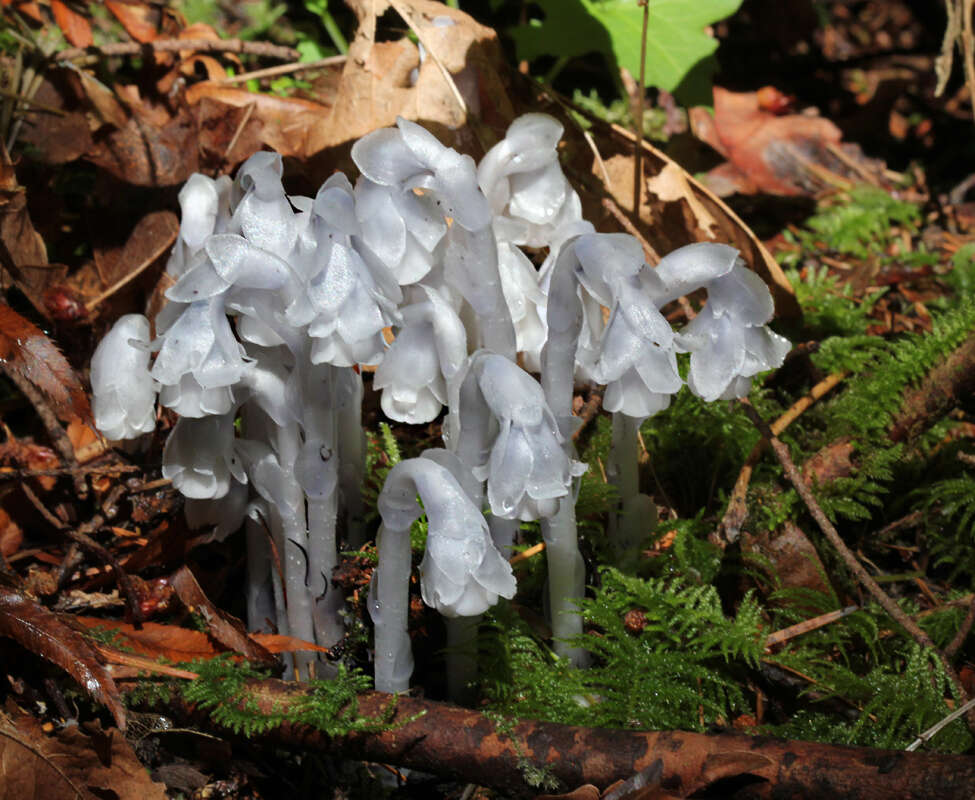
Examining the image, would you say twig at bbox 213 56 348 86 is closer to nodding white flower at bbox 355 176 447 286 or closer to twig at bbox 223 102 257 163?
twig at bbox 223 102 257 163

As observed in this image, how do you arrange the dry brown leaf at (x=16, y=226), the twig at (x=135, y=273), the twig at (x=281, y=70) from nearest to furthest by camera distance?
1. the dry brown leaf at (x=16, y=226)
2. the twig at (x=135, y=273)
3. the twig at (x=281, y=70)

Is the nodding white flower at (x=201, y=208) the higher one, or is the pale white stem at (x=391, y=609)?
the nodding white flower at (x=201, y=208)

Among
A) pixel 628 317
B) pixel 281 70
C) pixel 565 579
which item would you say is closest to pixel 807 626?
pixel 565 579

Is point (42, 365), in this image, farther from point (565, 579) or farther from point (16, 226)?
point (565, 579)

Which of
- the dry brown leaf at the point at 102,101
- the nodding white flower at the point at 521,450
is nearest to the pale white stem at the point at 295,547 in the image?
the nodding white flower at the point at 521,450

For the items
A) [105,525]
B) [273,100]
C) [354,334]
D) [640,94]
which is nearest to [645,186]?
[640,94]

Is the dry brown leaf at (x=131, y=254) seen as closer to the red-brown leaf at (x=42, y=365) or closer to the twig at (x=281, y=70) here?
the twig at (x=281, y=70)
